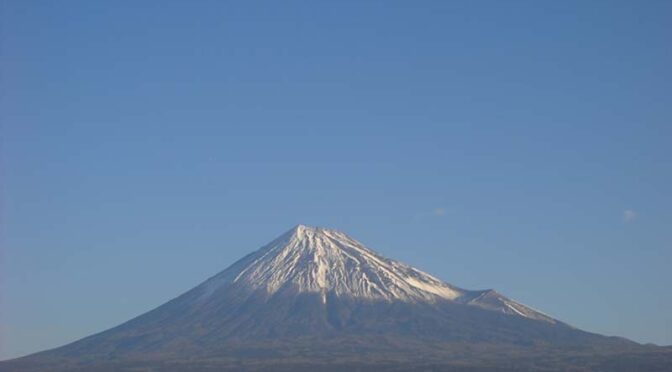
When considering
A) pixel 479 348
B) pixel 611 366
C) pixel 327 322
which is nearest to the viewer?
pixel 611 366

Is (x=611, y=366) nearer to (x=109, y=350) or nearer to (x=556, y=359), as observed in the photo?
(x=556, y=359)

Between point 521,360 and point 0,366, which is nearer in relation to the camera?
point 521,360

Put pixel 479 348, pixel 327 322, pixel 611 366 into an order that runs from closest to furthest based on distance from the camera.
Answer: pixel 611 366, pixel 479 348, pixel 327 322

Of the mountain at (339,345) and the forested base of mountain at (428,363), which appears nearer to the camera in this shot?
the forested base of mountain at (428,363)

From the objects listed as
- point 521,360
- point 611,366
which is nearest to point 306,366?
point 521,360

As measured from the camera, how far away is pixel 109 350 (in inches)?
7510

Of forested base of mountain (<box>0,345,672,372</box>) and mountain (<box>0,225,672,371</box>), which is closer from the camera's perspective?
forested base of mountain (<box>0,345,672,372</box>)

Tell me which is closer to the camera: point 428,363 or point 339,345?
point 428,363

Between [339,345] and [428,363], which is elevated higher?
[339,345]

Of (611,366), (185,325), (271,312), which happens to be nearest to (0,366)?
(185,325)

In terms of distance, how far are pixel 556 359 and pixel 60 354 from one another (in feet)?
265

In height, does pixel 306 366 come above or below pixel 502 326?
below

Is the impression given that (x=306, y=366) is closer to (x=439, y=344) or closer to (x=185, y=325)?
(x=439, y=344)

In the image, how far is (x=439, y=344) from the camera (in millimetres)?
182125
